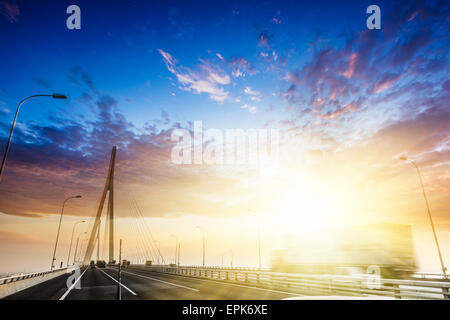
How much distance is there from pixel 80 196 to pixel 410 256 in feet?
146

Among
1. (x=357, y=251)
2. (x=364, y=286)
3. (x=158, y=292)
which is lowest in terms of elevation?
(x=158, y=292)

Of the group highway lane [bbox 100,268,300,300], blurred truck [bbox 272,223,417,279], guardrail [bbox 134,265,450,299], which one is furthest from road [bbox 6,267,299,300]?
blurred truck [bbox 272,223,417,279]

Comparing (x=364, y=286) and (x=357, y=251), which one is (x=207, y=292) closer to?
(x=364, y=286)

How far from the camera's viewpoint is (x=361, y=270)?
2383 centimetres

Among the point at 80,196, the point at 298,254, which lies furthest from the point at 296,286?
the point at 80,196

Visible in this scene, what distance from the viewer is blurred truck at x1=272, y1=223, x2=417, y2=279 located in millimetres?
22141

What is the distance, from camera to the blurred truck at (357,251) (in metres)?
22.1

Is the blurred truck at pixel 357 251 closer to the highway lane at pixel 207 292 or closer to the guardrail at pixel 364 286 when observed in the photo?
the guardrail at pixel 364 286

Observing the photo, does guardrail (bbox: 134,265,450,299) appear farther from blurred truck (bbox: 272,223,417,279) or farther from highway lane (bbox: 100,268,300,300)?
blurred truck (bbox: 272,223,417,279)

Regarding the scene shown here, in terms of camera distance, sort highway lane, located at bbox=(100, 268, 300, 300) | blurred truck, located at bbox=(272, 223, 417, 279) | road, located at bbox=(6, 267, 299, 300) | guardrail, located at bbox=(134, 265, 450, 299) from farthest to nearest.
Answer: blurred truck, located at bbox=(272, 223, 417, 279) < road, located at bbox=(6, 267, 299, 300) < highway lane, located at bbox=(100, 268, 300, 300) < guardrail, located at bbox=(134, 265, 450, 299)

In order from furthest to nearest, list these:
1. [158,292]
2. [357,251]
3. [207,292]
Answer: [357,251] < [158,292] < [207,292]

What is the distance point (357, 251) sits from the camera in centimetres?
2503

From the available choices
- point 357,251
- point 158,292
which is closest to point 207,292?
point 158,292
